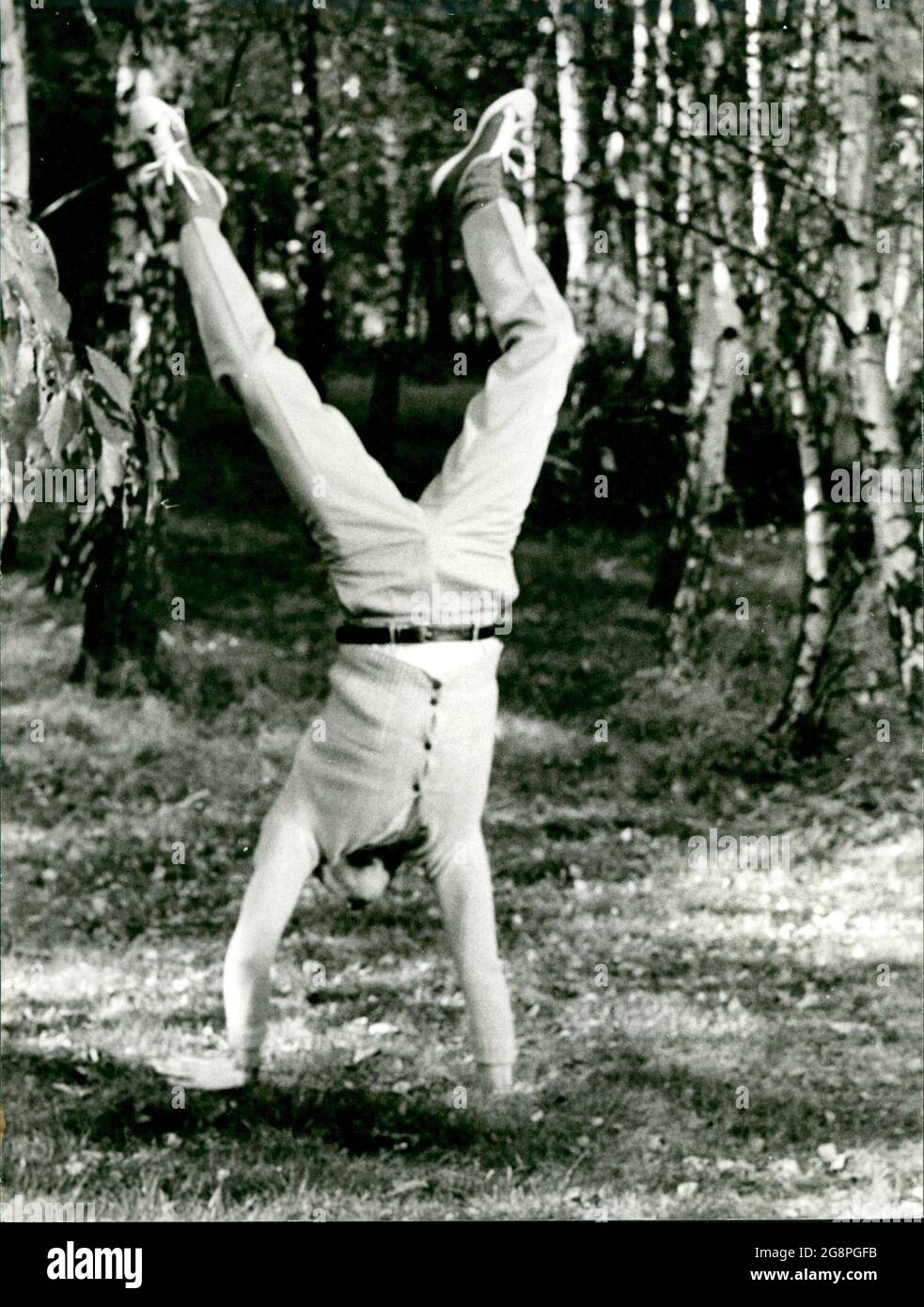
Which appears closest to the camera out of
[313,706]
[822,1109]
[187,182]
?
[187,182]

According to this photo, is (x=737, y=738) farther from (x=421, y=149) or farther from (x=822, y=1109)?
(x=421, y=149)

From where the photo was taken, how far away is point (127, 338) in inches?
149

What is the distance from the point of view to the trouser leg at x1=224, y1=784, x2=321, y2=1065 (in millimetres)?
3314

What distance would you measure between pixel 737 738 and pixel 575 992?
2.29 ft

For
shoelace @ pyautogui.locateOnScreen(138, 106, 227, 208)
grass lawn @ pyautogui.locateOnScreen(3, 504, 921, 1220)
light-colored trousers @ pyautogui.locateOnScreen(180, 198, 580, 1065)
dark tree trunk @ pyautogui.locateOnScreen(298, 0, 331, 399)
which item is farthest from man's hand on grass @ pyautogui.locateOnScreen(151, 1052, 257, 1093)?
shoelace @ pyautogui.locateOnScreen(138, 106, 227, 208)

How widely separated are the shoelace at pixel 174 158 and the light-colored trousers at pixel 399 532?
7cm

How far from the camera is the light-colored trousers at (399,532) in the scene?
3217 mm

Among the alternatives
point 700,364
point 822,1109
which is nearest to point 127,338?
point 700,364

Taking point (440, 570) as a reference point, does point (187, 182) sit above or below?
above

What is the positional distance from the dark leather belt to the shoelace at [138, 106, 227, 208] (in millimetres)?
866

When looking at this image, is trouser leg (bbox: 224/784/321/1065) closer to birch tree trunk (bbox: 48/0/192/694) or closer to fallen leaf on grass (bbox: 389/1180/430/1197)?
fallen leaf on grass (bbox: 389/1180/430/1197)

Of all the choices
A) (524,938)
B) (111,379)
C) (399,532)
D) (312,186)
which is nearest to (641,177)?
(312,186)

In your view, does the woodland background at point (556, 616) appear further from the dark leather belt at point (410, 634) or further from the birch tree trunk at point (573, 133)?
the dark leather belt at point (410, 634)

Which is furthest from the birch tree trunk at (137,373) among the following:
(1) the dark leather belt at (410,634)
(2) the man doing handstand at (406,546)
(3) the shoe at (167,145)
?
(1) the dark leather belt at (410,634)
